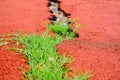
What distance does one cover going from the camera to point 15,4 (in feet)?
20.0

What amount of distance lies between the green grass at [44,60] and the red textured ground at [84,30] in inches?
4.7

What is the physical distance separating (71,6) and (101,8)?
2.44 feet

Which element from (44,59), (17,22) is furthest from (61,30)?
(44,59)

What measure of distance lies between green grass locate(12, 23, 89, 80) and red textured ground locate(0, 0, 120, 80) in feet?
0.40

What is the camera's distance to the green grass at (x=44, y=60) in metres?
2.65

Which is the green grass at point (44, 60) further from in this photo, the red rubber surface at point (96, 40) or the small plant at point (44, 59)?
the red rubber surface at point (96, 40)

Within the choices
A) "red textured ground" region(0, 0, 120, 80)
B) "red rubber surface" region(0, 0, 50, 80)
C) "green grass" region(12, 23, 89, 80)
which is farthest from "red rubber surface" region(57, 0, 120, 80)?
"red rubber surface" region(0, 0, 50, 80)

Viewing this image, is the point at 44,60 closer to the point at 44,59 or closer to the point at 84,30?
the point at 44,59

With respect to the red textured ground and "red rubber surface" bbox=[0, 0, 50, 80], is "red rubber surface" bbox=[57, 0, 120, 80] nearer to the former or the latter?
the red textured ground

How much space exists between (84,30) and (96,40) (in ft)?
1.93

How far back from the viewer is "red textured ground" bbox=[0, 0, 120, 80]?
305cm

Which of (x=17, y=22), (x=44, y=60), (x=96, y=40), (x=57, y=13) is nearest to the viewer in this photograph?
(x=44, y=60)

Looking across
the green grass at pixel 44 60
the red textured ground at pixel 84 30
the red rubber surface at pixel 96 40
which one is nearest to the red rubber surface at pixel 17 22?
the red textured ground at pixel 84 30

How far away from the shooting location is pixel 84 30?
195 inches
